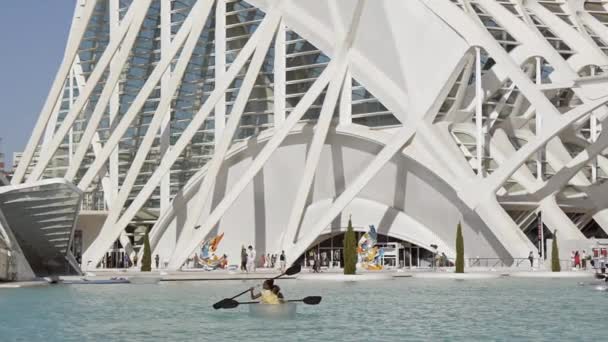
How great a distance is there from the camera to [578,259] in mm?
53688

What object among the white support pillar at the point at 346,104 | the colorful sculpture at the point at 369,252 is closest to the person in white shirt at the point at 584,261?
the colorful sculpture at the point at 369,252

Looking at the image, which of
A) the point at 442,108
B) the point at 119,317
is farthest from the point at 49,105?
the point at 119,317

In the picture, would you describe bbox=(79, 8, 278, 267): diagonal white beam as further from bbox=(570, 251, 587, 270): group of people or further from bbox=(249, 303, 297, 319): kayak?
bbox=(249, 303, 297, 319): kayak

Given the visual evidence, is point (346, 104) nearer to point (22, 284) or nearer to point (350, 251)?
point (350, 251)

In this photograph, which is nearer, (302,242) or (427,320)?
(427,320)

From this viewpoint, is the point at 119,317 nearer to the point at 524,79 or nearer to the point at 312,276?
the point at 312,276

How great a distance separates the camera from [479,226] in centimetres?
5875

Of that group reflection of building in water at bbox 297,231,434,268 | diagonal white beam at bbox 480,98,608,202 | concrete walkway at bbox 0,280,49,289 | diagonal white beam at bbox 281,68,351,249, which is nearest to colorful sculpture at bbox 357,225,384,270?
reflection of building in water at bbox 297,231,434,268

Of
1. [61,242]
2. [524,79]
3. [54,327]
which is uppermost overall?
[524,79]

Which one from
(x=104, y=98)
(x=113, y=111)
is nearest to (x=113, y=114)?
(x=113, y=111)

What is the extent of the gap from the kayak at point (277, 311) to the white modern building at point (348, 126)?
954 inches

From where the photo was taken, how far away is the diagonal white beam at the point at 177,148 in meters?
61.8

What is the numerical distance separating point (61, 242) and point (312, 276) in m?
11.0

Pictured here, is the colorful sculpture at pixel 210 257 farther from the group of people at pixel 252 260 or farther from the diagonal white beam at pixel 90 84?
the diagonal white beam at pixel 90 84
